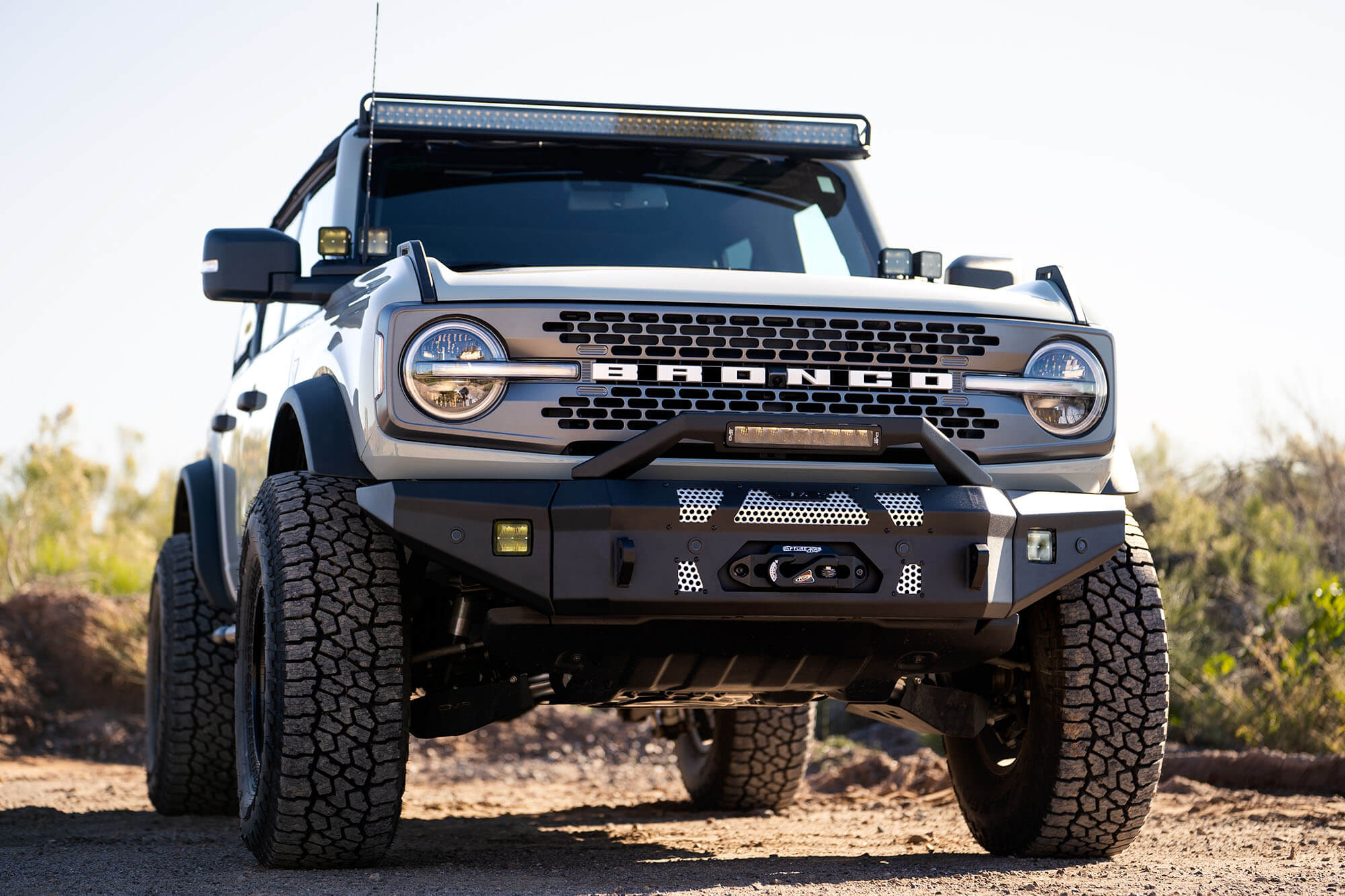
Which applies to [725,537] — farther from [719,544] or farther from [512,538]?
[512,538]

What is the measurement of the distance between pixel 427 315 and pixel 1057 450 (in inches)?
68.7

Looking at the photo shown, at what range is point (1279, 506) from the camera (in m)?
13.3

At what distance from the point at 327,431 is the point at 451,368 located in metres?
0.55

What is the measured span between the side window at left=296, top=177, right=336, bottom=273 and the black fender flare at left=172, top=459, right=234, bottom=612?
130cm

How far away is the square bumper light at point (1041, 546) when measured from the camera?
412cm

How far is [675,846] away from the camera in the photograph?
19.2 ft

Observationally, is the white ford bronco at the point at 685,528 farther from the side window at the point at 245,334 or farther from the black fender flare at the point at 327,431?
the side window at the point at 245,334

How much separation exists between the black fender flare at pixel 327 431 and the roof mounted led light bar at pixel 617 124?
4.05 feet

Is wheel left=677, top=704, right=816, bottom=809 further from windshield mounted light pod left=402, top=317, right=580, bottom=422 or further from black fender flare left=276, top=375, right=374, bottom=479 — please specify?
windshield mounted light pod left=402, top=317, right=580, bottom=422

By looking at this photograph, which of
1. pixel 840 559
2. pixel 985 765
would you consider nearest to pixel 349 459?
pixel 840 559

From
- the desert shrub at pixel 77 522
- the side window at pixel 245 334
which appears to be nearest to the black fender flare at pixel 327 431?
the side window at pixel 245 334

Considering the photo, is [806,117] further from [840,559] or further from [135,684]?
[135,684]

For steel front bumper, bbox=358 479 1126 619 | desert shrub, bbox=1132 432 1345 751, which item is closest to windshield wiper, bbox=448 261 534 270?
steel front bumper, bbox=358 479 1126 619

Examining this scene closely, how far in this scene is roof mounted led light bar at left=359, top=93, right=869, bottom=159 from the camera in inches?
213
